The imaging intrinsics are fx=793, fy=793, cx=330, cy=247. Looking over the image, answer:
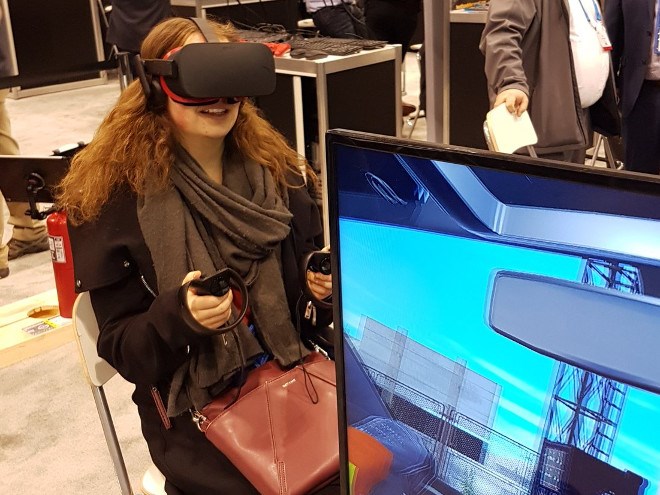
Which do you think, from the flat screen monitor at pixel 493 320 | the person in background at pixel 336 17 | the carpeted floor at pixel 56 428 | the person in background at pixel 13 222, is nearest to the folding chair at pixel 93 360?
the flat screen monitor at pixel 493 320

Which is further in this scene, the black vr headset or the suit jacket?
the suit jacket

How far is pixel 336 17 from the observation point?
4.23 m

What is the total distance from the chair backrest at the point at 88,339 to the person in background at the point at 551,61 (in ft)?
4.31

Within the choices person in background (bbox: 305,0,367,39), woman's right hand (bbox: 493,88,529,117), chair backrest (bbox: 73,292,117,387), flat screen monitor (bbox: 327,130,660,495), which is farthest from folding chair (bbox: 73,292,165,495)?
person in background (bbox: 305,0,367,39)

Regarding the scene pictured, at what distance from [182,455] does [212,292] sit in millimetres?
367

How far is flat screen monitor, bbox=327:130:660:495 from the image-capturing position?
598 millimetres

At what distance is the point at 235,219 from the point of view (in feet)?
4.49

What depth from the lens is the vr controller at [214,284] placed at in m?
1.12

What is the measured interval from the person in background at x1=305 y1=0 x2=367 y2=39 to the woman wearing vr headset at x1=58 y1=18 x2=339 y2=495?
9.56ft

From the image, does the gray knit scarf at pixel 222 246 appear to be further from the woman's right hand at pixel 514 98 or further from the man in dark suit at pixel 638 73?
the man in dark suit at pixel 638 73

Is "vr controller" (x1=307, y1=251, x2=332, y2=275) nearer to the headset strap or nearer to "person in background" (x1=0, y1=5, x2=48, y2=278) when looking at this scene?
the headset strap

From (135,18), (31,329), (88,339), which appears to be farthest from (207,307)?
(135,18)

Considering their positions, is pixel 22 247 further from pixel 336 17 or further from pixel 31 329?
pixel 336 17

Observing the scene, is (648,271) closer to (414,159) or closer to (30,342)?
(414,159)
